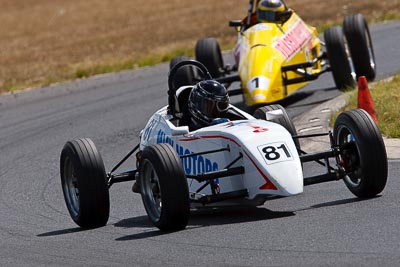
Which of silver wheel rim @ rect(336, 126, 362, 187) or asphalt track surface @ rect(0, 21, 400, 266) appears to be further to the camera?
silver wheel rim @ rect(336, 126, 362, 187)

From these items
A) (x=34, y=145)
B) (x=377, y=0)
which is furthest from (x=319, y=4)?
(x=34, y=145)

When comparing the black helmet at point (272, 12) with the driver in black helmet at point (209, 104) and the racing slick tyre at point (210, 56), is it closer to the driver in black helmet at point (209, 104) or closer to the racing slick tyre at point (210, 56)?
the racing slick tyre at point (210, 56)

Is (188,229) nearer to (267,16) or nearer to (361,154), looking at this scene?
(361,154)

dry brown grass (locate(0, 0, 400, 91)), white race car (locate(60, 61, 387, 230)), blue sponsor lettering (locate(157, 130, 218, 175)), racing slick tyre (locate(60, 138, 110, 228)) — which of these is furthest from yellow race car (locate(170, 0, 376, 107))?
dry brown grass (locate(0, 0, 400, 91))

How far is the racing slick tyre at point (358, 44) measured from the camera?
18.7 m

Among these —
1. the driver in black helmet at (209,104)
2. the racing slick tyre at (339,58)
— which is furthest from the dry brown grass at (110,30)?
the driver in black helmet at (209,104)

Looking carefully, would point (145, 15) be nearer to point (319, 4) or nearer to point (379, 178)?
point (319, 4)

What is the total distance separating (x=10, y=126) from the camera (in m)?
20.1

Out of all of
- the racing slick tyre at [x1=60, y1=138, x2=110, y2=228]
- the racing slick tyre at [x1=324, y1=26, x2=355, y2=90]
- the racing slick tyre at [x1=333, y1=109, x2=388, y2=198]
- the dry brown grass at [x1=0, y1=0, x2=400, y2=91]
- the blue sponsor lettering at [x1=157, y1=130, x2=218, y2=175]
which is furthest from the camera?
the dry brown grass at [x1=0, y1=0, x2=400, y2=91]

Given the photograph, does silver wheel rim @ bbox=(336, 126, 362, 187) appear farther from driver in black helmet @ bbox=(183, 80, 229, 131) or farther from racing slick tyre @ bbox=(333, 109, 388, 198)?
driver in black helmet @ bbox=(183, 80, 229, 131)

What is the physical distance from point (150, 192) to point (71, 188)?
1411 mm

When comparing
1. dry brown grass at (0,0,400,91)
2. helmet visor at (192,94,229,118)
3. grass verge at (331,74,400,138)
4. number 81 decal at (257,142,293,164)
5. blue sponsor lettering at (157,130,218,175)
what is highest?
helmet visor at (192,94,229,118)

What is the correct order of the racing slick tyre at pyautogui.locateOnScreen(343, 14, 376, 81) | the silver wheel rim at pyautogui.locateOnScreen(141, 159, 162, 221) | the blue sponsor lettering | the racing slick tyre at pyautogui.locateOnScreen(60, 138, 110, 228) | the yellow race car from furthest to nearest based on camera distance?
1. the racing slick tyre at pyautogui.locateOnScreen(343, 14, 376, 81)
2. the yellow race car
3. the racing slick tyre at pyautogui.locateOnScreen(60, 138, 110, 228)
4. the blue sponsor lettering
5. the silver wheel rim at pyautogui.locateOnScreen(141, 159, 162, 221)

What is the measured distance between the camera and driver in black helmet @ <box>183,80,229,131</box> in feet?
36.3
